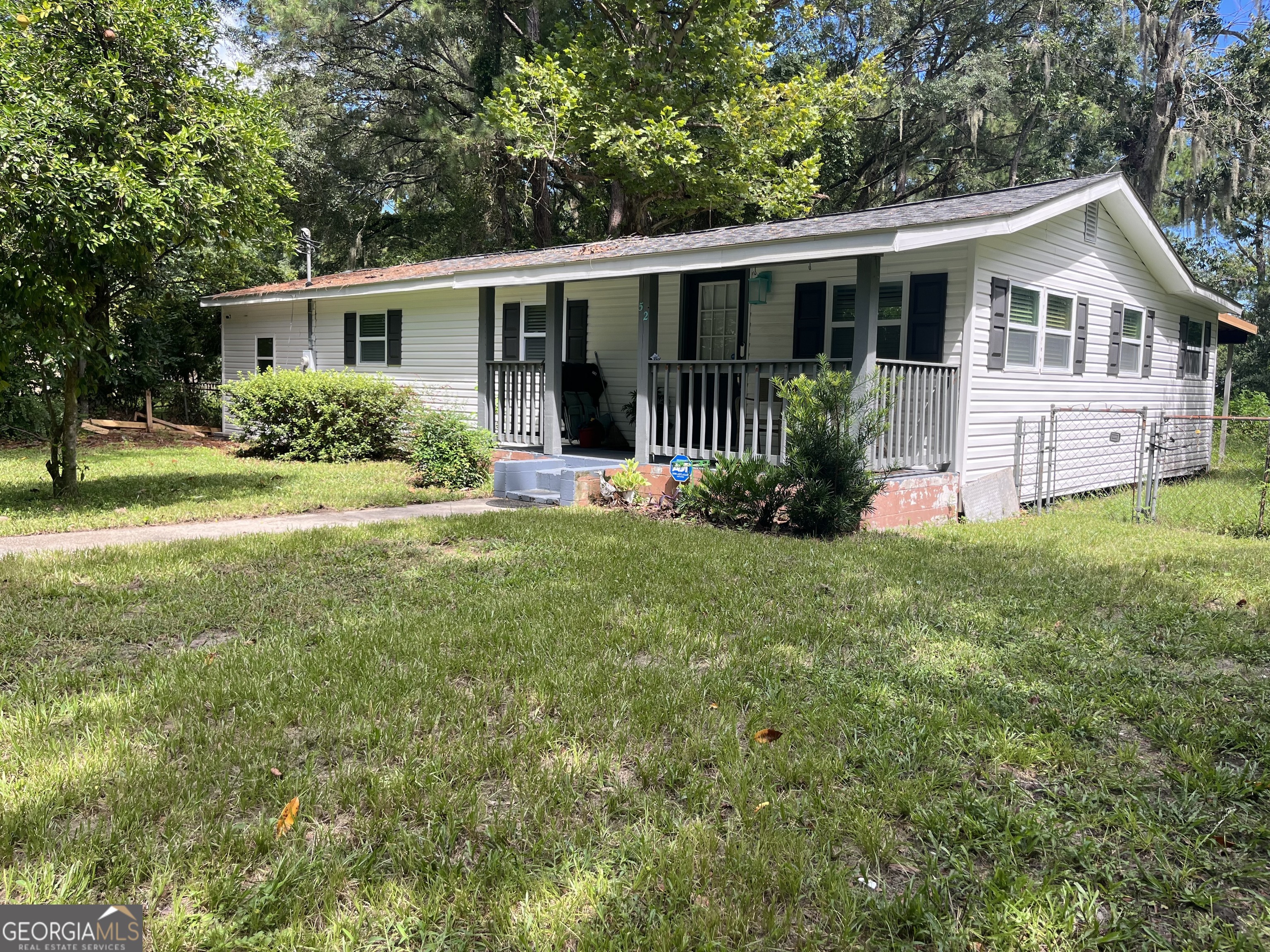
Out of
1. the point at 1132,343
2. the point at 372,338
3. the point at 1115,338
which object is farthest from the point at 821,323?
the point at 372,338

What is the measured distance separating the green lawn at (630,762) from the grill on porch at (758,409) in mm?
3756

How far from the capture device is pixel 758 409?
1016cm

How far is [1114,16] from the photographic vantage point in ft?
71.9

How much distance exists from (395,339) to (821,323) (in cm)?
801

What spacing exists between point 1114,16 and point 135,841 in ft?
89.6

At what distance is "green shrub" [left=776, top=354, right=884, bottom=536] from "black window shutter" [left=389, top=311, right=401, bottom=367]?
9.38m

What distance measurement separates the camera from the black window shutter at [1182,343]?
1502 centimetres

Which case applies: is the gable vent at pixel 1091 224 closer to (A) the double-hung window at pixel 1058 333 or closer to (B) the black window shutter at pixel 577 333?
(A) the double-hung window at pixel 1058 333

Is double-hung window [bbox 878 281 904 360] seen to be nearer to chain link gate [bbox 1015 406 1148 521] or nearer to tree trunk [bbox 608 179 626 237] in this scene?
chain link gate [bbox 1015 406 1148 521]

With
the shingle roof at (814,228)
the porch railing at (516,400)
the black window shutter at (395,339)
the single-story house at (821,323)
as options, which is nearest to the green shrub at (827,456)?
the single-story house at (821,323)

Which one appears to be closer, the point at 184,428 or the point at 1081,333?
the point at 1081,333

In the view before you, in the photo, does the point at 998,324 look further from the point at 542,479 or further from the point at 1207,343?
the point at 1207,343

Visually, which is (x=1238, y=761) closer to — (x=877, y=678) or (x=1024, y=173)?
(x=877, y=678)

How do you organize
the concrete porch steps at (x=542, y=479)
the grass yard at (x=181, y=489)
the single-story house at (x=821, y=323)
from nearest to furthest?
1. the grass yard at (x=181, y=489)
2. the single-story house at (x=821, y=323)
3. the concrete porch steps at (x=542, y=479)
